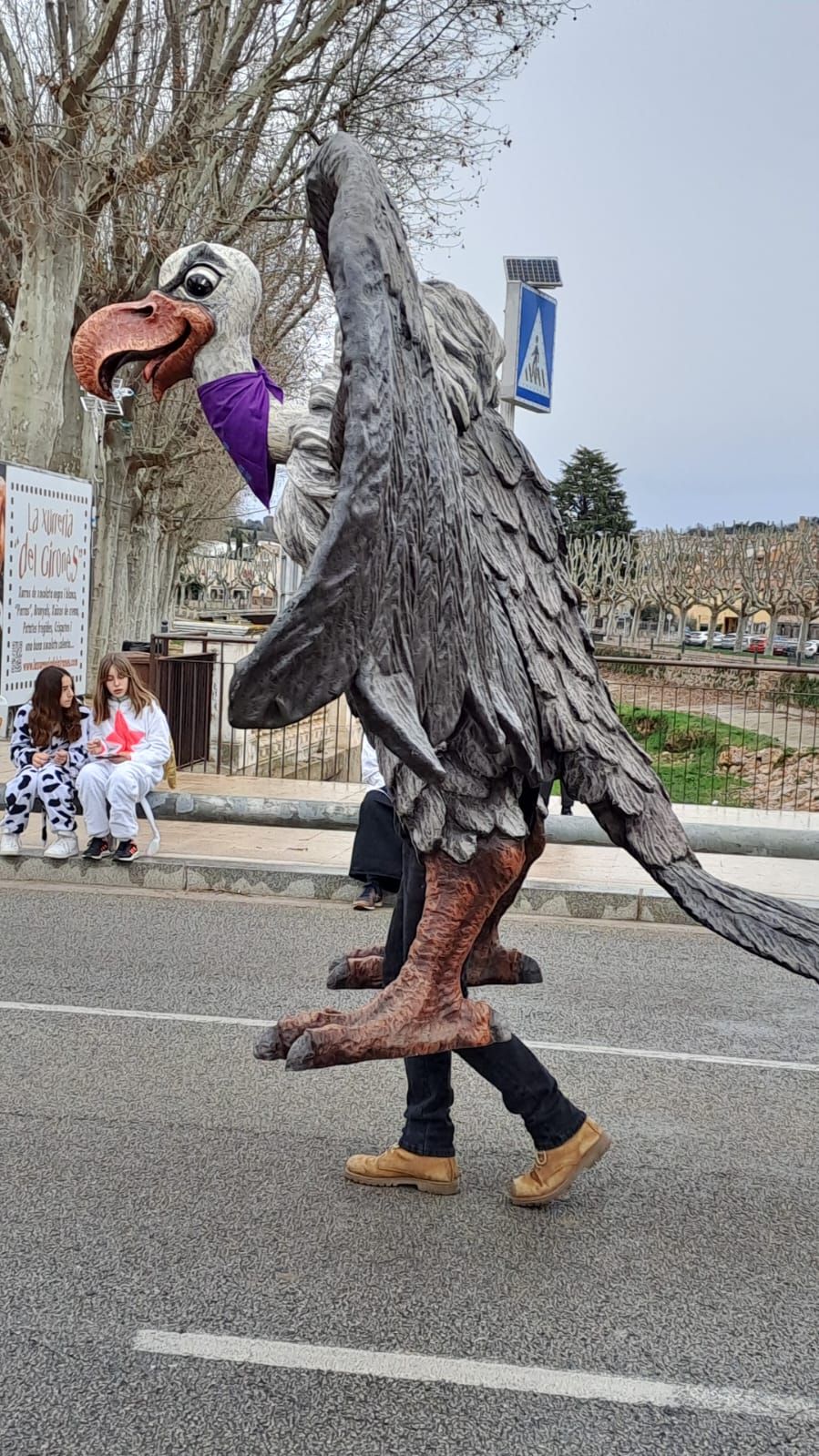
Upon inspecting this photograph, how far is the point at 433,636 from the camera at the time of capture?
280 cm

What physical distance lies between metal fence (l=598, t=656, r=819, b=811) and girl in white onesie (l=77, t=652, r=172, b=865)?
4443 mm

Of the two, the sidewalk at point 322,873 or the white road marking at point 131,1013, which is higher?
the sidewalk at point 322,873

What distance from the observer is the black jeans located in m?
3.31

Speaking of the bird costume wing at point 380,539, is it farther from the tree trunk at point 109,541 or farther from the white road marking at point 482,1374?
the tree trunk at point 109,541

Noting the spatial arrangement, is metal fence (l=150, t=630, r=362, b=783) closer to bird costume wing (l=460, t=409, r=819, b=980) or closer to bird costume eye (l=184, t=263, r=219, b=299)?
bird costume eye (l=184, t=263, r=219, b=299)

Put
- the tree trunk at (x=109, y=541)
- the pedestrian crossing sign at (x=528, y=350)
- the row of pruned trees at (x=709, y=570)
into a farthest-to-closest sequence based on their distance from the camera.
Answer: the row of pruned trees at (x=709, y=570), the tree trunk at (x=109, y=541), the pedestrian crossing sign at (x=528, y=350)

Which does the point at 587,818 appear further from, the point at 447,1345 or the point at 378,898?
the point at 447,1345

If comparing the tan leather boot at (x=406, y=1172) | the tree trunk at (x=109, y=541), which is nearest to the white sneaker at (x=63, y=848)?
the tan leather boot at (x=406, y=1172)

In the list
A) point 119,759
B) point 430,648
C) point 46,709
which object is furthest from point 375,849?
point 430,648

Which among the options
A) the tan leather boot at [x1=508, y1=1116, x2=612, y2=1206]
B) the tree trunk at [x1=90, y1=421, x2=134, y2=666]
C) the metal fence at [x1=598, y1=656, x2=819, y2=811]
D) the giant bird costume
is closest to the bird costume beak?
the giant bird costume

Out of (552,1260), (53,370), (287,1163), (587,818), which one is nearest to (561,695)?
(552,1260)

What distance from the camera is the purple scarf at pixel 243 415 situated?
134 inches

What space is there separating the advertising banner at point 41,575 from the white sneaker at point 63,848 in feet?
5.15

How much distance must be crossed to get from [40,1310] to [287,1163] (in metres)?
0.97
